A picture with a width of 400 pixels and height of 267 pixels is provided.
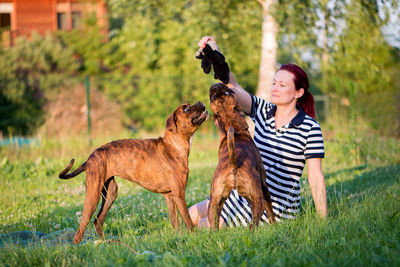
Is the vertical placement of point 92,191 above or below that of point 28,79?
below

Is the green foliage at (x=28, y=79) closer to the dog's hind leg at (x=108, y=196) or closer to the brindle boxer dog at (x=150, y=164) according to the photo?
the dog's hind leg at (x=108, y=196)

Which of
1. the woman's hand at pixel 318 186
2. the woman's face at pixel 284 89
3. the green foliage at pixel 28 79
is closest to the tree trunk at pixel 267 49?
the woman's face at pixel 284 89

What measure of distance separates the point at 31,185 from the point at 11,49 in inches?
440

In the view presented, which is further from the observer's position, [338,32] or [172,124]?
[338,32]

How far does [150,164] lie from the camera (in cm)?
358

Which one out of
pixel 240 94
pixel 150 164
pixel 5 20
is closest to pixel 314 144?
pixel 240 94

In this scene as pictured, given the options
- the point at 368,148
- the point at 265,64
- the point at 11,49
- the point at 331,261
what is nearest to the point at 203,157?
the point at 265,64

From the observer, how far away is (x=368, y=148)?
941cm

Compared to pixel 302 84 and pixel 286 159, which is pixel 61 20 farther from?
pixel 286 159

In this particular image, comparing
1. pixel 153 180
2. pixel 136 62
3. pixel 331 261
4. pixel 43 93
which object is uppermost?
pixel 136 62

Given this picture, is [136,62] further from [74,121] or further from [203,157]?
[203,157]

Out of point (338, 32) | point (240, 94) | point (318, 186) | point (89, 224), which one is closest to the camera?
point (318, 186)

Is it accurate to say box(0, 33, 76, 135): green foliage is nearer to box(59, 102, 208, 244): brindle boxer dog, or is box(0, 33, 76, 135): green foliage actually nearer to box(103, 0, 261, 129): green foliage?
box(103, 0, 261, 129): green foliage

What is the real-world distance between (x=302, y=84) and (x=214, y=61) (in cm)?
111
